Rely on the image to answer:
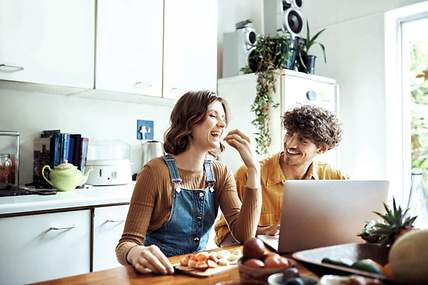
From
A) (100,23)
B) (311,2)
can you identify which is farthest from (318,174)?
(311,2)

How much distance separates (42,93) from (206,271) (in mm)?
1856

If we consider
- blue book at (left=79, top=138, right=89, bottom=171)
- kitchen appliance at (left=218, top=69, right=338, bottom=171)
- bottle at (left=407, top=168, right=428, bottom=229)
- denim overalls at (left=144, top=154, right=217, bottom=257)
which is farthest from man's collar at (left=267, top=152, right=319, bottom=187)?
blue book at (left=79, top=138, right=89, bottom=171)

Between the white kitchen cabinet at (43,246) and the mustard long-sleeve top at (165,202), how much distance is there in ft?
2.22

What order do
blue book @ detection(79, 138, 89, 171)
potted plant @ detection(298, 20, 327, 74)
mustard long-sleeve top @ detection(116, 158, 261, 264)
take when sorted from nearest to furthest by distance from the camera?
mustard long-sleeve top @ detection(116, 158, 261, 264), blue book @ detection(79, 138, 89, 171), potted plant @ detection(298, 20, 327, 74)

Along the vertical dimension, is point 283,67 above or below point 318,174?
above

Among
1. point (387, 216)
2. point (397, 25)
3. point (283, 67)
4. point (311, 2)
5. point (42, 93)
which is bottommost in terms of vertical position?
point (387, 216)

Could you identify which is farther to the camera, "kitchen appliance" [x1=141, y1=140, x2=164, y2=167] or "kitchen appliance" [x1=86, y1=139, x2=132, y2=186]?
"kitchen appliance" [x1=141, y1=140, x2=164, y2=167]

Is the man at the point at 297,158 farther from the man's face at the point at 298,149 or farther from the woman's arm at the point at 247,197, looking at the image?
the woman's arm at the point at 247,197

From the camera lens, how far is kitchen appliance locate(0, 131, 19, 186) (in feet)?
7.13

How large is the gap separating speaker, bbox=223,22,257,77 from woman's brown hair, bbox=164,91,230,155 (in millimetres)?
1648

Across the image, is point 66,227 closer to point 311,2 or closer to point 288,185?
point 288,185

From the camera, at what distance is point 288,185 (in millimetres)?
1098

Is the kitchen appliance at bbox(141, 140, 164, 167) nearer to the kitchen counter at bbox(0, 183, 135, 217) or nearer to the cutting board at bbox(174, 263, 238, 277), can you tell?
the kitchen counter at bbox(0, 183, 135, 217)

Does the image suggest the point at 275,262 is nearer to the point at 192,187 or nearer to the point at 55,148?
the point at 192,187
